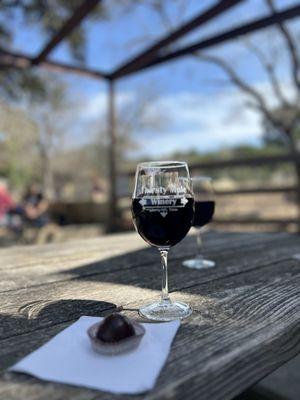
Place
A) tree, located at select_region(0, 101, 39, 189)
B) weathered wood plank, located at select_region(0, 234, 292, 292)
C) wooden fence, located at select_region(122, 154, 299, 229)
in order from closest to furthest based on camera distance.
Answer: weathered wood plank, located at select_region(0, 234, 292, 292) → wooden fence, located at select_region(122, 154, 299, 229) → tree, located at select_region(0, 101, 39, 189)

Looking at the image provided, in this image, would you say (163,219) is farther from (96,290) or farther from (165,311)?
(96,290)

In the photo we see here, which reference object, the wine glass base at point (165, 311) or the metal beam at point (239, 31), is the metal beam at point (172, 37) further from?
the wine glass base at point (165, 311)

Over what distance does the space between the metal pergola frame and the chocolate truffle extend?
8.09 ft

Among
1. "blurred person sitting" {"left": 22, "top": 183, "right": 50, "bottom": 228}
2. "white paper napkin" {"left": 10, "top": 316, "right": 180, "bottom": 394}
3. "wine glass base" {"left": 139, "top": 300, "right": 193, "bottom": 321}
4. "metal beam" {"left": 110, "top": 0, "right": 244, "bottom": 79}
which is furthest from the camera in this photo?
"blurred person sitting" {"left": 22, "top": 183, "right": 50, "bottom": 228}

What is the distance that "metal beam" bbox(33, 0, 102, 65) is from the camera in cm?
263

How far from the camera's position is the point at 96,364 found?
52 cm

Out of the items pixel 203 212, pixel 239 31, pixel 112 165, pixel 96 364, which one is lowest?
pixel 96 364

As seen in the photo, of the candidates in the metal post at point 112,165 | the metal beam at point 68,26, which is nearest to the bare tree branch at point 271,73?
the metal post at point 112,165

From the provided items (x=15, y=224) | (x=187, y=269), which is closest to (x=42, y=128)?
(x=15, y=224)

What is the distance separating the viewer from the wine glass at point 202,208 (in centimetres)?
116

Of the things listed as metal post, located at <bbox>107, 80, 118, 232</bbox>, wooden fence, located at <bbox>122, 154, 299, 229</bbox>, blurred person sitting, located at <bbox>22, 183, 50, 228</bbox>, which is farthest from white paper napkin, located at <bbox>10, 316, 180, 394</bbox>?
blurred person sitting, located at <bbox>22, 183, 50, 228</bbox>

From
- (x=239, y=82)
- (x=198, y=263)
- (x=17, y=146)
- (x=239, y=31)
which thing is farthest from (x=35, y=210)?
(x=17, y=146)

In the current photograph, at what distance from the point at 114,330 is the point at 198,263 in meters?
0.67

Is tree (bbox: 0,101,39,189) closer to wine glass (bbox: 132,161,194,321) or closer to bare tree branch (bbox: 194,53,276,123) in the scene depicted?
bare tree branch (bbox: 194,53,276,123)
